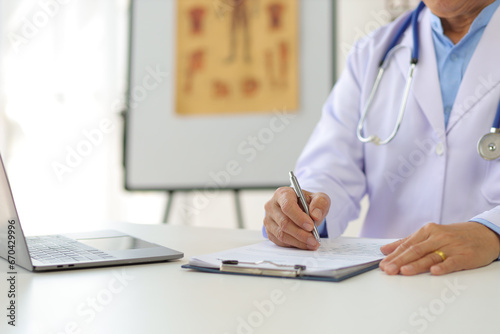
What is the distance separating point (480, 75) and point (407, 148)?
229 mm

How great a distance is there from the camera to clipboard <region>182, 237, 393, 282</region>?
2.30ft

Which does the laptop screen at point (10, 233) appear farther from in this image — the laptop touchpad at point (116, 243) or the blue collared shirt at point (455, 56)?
the blue collared shirt at point (455, 56)

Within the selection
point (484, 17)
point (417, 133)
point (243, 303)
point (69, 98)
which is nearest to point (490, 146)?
point (417, 133)

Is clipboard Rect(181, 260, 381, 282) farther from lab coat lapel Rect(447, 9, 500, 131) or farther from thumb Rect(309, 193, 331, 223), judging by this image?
lab coat lapel Rect(447, 9, 500, 131)

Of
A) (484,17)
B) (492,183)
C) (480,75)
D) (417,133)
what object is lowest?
(492,183)

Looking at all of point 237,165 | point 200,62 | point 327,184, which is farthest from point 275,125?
point 327,184

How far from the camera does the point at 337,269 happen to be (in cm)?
69

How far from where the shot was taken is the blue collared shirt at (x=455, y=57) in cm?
124

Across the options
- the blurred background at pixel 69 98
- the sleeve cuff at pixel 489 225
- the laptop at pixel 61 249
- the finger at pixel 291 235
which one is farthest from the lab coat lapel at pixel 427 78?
the blurred background at pixel 69 98

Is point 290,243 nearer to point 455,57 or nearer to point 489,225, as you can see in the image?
point 489,225

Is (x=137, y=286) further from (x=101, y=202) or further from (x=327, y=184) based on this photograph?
(x=101, y=202)

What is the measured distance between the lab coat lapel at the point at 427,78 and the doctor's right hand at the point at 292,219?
1.33 feet

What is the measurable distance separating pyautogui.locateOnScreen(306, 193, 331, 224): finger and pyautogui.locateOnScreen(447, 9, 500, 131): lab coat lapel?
416 millimetres

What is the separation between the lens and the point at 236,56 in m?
2.51
